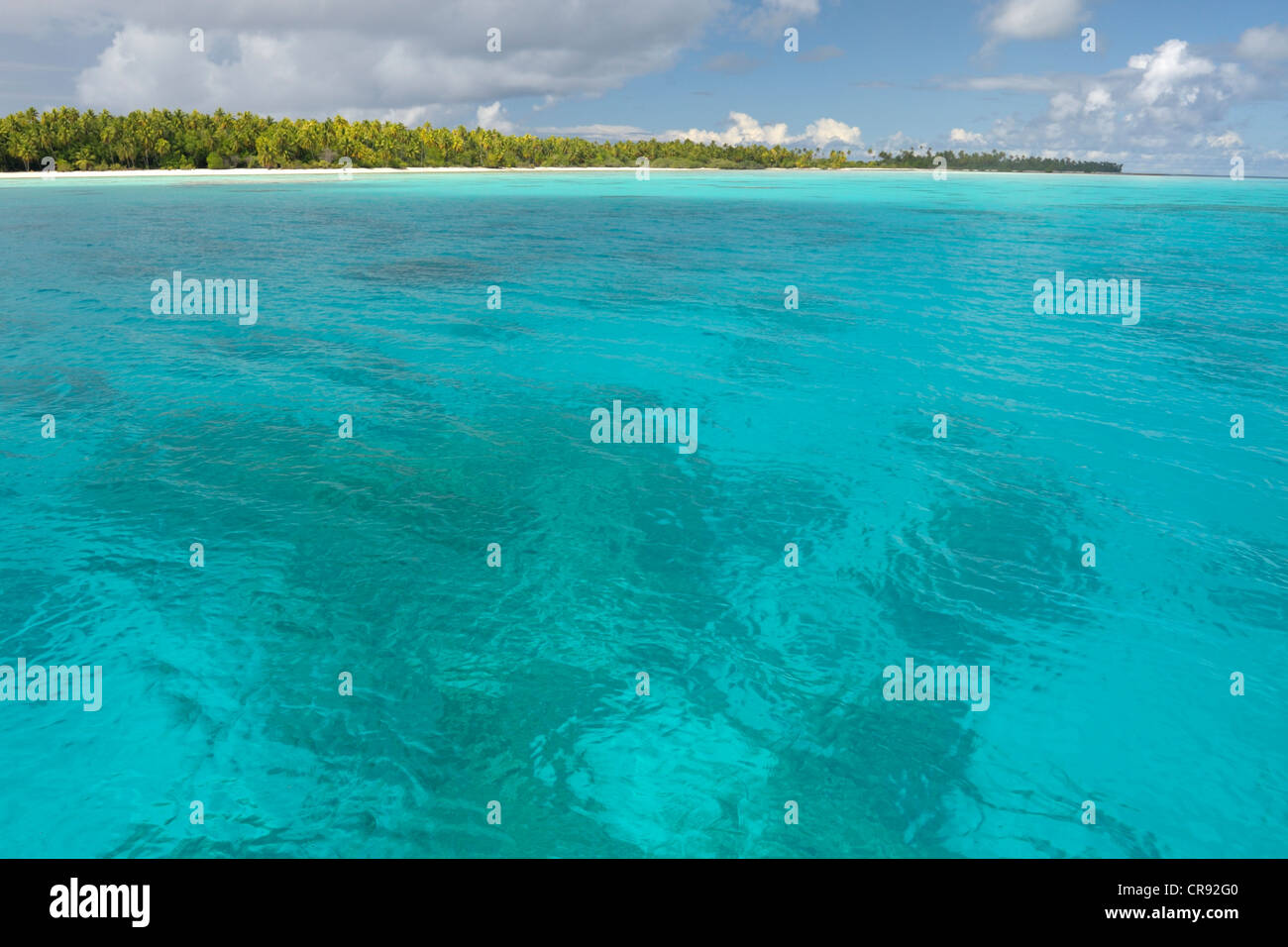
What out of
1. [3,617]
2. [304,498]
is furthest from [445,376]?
[3,617]

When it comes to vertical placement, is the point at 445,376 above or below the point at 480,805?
above

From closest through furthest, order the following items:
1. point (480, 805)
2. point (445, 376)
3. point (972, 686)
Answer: point (480, 805), point (972, 686), point (445, 376)

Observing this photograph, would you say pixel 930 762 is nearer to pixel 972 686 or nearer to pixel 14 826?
pixel 972 686

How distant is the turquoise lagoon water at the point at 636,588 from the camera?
8.82 meters

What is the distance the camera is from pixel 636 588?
1322 centimetres

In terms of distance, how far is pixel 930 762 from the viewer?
9484 millimetres

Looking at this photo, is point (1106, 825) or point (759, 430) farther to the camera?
point (759, 430)

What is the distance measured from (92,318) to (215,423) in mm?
16661

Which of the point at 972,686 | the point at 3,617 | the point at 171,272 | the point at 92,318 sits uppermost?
the point at 171,272

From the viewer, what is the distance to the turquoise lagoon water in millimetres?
8820

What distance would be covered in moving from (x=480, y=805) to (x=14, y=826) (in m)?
5.38

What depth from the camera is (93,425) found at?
19.6 m

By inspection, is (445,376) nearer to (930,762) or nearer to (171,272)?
(930,762)
